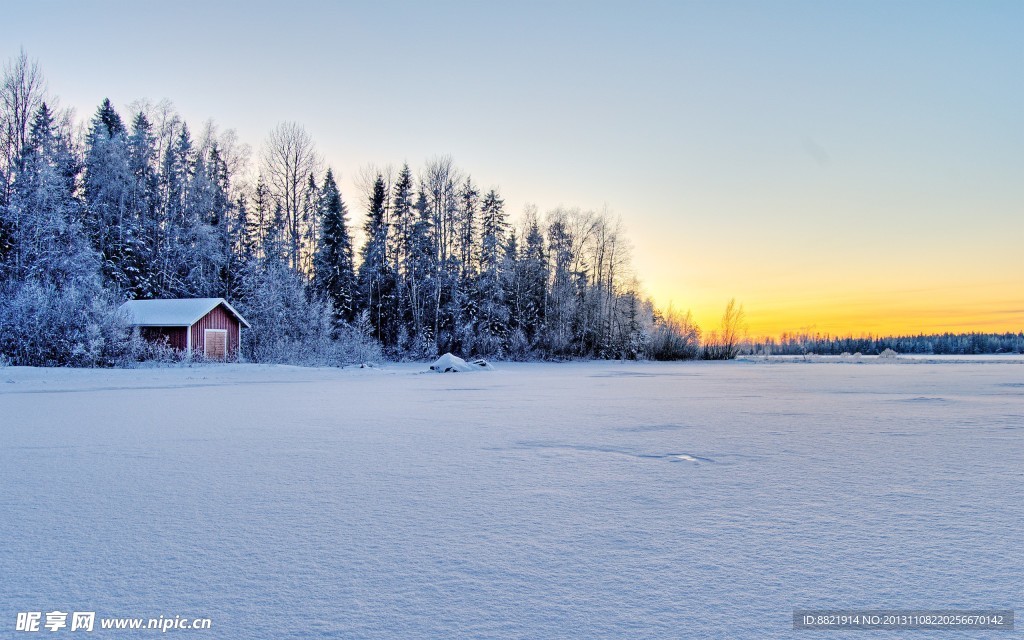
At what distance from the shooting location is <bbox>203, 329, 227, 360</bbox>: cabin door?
30.3 m

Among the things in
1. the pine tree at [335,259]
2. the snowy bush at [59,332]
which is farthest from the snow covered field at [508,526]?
the pine tree at [335,259]

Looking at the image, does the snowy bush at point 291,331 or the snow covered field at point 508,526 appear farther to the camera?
the snowy bush at point 291,331

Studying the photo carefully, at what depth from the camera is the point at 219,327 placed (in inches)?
1241

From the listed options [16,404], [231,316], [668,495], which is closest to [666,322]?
[231,316]

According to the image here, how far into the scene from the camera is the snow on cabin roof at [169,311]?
1152 inches

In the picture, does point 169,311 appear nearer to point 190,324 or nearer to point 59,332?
point 190,324

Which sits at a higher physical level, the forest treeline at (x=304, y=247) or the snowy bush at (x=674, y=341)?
the forest treeline at (x=304, y=247)

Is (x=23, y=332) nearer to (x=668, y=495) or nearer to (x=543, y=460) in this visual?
(x=543, y=460)

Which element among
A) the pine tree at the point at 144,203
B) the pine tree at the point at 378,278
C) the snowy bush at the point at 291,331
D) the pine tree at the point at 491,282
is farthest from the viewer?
the pine tree at the point at 378,278

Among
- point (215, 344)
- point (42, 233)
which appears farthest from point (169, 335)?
point (42, 233)

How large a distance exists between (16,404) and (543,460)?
1185 centimetres

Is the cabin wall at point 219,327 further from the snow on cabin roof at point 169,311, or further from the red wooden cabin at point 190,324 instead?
the snow on cabin roof at point 169,311

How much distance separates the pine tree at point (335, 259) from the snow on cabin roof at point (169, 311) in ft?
37.1

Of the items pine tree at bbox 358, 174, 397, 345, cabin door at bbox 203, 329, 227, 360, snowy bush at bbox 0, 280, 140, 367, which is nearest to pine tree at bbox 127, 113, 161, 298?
cabin door at bbox 203, 329, 227, 360
